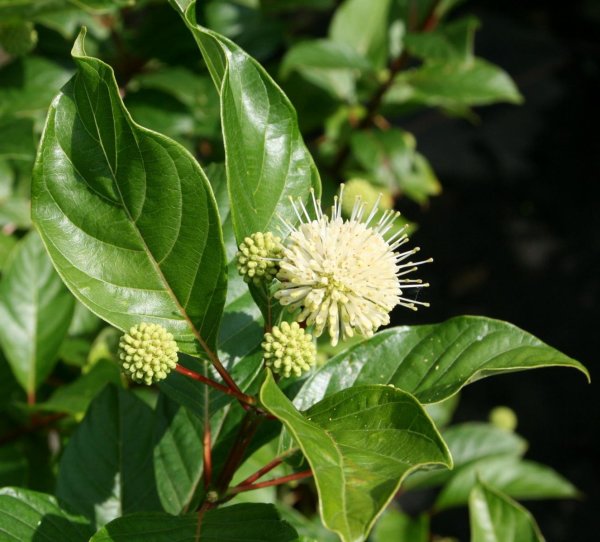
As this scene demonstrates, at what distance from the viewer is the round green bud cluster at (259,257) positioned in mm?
1041

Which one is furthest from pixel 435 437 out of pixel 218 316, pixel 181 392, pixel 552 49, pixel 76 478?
pixel 552 49

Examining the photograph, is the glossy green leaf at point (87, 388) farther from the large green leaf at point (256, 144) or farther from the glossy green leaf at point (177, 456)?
the large green leaf at point (256, 144)

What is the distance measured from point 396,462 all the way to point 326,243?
329 mm

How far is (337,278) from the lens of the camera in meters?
1.05

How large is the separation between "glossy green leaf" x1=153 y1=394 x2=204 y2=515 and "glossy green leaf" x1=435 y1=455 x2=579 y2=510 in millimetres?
1144

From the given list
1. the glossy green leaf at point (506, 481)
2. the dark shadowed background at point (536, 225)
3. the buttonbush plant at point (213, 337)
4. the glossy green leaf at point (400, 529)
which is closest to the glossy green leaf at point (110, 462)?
the buttonbush plant at point (213, 337)

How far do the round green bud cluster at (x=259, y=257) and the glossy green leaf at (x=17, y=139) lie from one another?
78cm

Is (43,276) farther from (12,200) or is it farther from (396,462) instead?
(396,462)

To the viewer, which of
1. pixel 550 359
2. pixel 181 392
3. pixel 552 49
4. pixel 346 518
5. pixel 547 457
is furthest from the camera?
pixel 552 49

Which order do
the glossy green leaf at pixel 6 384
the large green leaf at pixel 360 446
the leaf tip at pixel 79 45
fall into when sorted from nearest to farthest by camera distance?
the large green leaf at pixel 360 446
the leaf tip at pixel 79 45
the glossy green leaf at pixel 6 384

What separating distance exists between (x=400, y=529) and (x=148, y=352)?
1.44 metres

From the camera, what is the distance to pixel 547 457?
147 inches

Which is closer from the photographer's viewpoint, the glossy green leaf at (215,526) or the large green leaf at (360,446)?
the large green leaf at (360,446)

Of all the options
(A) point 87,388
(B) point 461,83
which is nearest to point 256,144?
(A) point 87,388
